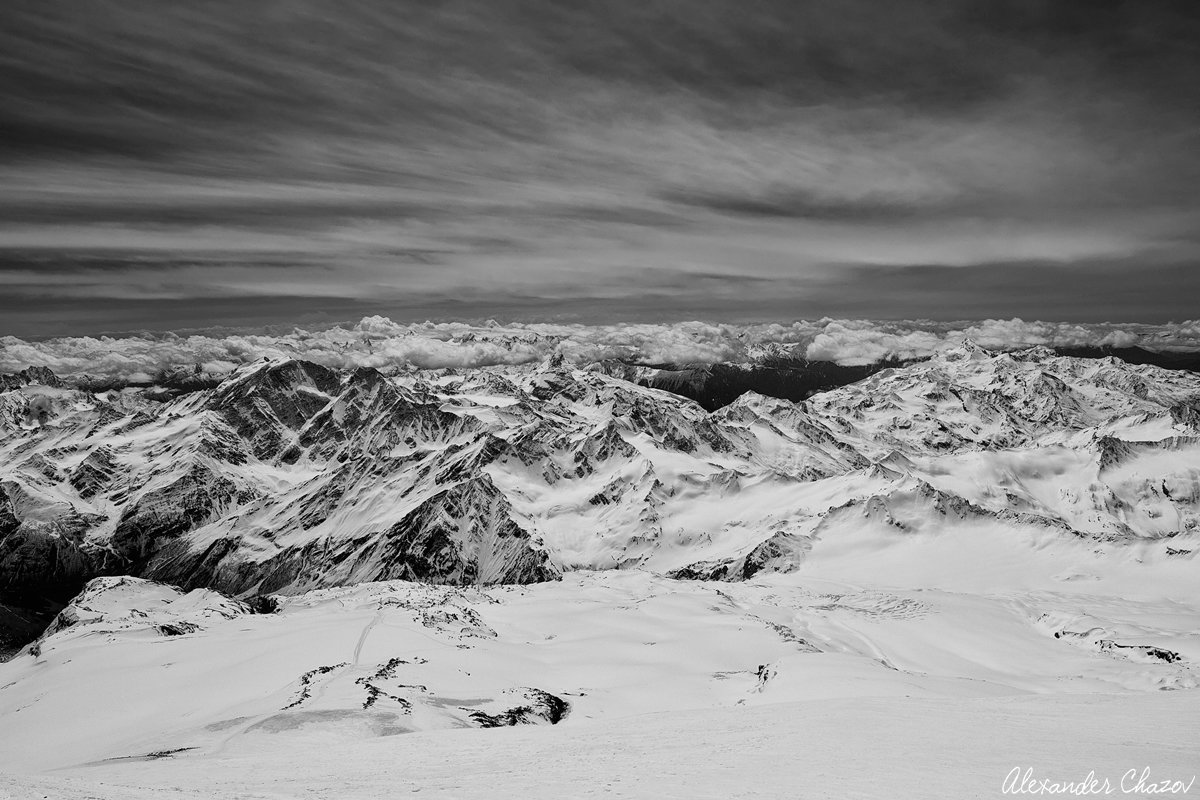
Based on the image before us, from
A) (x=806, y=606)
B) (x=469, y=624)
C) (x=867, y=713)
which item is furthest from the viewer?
(x=806, y=606)

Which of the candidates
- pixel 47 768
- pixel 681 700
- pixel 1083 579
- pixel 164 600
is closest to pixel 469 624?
pixel 681 700

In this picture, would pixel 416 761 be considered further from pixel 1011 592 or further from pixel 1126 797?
pixel 1011 592

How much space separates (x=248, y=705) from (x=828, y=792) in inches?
1928

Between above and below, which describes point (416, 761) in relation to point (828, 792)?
below

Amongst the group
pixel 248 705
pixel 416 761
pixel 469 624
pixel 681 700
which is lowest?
pixel 469 624

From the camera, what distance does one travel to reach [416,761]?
92.0ft

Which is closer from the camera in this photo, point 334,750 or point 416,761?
point 416,761

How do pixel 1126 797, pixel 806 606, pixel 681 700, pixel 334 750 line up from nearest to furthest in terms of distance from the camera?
pixel 1126 797
pixel 334 750
pixel 681 700
pixel 806 606
